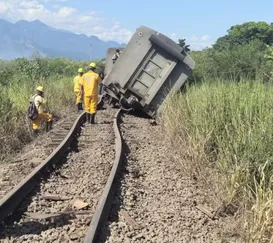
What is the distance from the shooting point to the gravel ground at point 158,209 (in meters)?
4.45

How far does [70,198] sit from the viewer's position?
17.9 ft

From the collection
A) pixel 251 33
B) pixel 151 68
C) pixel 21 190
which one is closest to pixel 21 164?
pixel 21 190

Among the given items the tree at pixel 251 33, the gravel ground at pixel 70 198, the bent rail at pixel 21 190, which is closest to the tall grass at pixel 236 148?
the gravel ground at pixel 70 198

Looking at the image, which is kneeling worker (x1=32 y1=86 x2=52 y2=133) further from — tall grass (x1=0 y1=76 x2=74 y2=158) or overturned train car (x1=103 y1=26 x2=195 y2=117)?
overturned train car (x1=103 y1=26 x2=195 y2=117)

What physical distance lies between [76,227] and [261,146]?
234 centimetres

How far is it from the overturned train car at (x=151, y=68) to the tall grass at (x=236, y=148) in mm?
4978

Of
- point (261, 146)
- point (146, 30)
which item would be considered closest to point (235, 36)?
point (146, 30)

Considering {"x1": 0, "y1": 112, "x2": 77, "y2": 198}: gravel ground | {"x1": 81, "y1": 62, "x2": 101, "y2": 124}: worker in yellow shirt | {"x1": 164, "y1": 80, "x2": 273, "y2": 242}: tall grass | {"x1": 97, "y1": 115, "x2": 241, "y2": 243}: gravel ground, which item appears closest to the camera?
{"x1": 164, "y1": 80, "x2": 273, "y2": 242}: tall grass

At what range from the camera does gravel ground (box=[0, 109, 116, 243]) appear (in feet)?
14.2

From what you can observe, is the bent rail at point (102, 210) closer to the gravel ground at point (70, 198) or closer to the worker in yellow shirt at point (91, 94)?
the gravel ground at point (70, 198)

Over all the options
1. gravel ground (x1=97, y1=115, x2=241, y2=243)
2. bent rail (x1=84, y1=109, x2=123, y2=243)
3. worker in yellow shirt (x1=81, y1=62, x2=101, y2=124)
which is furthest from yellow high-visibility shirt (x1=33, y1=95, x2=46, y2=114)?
bent rail (x1=84, y1=109, x2=123, y2=243)

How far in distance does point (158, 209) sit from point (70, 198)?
1129 mm

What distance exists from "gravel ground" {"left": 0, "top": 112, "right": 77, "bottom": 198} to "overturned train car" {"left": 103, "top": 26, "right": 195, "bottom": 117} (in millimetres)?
4929

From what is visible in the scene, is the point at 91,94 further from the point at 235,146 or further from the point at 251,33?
the point at 251,33
